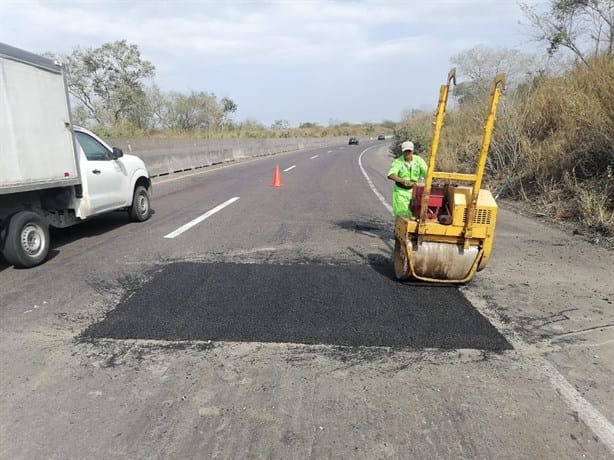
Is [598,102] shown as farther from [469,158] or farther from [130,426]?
[130,426]

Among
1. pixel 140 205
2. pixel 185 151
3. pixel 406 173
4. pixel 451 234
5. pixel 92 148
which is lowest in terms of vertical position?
pixel 140 205

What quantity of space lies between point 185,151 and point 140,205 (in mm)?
14311

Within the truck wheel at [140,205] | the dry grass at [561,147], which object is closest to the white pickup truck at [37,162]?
the truck wheel at [140,205]

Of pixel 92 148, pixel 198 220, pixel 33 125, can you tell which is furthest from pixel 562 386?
pixel 92 148

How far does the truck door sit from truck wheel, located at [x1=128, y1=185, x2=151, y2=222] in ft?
1.38

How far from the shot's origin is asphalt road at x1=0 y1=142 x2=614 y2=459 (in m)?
2.72

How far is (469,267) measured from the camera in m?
5.05

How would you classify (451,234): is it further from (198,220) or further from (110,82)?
(110,82)

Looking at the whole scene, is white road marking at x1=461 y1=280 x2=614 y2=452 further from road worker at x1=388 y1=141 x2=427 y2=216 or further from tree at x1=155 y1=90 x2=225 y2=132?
tree at x1=155 y1=90 x2=225 y2=132

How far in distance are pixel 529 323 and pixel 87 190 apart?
255 inches

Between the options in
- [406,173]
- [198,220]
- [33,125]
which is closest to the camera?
[33,125]

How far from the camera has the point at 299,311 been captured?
14.8 feet

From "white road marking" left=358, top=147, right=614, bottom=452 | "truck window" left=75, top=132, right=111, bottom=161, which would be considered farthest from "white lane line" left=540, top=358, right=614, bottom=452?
"truck window" left=75, top=132, right=111, bottom=161

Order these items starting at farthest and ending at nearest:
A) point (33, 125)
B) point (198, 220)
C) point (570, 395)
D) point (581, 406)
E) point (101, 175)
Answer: point (198, 220)
point (101, 175)
point (33, 125)
point (570, 395)
point (581, 406)
